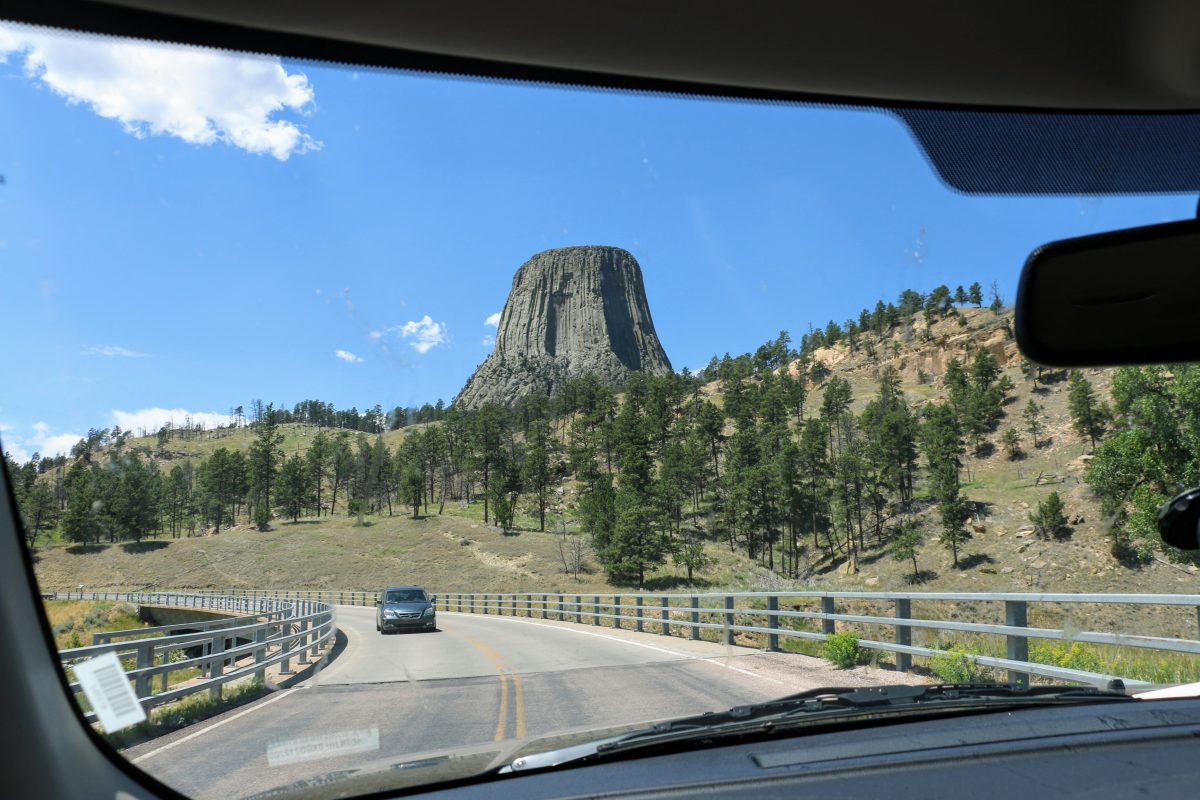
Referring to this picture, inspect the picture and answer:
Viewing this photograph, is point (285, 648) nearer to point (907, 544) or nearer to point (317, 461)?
point (317, 461)

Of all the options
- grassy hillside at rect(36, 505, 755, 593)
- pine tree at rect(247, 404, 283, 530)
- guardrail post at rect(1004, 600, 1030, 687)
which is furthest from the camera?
grassy hillside at rect(36, 505, 755, 593)

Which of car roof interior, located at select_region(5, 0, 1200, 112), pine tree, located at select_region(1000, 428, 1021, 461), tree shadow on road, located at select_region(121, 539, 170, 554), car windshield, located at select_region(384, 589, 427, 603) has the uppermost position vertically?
car roof interior, located at select_region(5, 0, 1200, 112)

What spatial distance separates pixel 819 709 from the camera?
10.2 ft

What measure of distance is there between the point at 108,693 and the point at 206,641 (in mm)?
3743

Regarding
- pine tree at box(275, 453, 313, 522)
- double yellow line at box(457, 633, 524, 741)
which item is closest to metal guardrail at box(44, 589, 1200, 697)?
double yellow line at box(457, 633, 524, 741)

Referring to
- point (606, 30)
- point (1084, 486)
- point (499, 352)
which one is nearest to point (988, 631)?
point (1084, 486)

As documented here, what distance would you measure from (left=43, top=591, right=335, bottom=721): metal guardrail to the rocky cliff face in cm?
216

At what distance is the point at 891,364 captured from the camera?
6.84 metres

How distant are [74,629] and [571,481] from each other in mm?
4120

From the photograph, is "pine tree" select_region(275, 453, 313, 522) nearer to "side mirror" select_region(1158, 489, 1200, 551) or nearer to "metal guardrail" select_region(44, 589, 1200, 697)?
"metal guardrail" select_region(44, 589, 1200, 697)

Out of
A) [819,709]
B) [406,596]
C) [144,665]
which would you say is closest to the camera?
[819,709]

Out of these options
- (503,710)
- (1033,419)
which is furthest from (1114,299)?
(503,710)

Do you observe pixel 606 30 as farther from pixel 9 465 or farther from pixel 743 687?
pixel 743 687

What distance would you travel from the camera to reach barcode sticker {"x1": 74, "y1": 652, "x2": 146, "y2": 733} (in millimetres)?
2621
